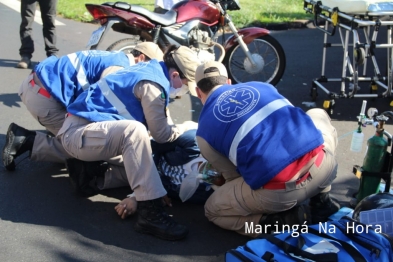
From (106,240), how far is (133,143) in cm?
64

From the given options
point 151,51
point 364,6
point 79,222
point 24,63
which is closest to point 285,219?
point 79,222

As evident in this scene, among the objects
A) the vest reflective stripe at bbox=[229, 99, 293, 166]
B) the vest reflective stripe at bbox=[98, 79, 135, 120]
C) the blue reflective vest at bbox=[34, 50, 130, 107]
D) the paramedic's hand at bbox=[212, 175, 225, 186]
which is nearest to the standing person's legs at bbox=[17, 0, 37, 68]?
the blue reflective vest at bbox=[34, 50, 130, 107]

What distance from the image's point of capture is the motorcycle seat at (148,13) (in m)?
5.66

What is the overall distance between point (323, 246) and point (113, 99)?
176 centimetres

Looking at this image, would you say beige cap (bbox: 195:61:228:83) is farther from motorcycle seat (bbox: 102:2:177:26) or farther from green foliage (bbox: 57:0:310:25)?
green foliage (bbox: 57:0:310:25)

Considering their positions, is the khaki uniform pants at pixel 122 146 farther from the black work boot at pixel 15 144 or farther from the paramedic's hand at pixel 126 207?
the black work boot at pixel 15 144

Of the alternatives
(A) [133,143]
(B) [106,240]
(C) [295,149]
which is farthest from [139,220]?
(C) [295,149]

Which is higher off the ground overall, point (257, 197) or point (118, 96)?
point (118, 96)

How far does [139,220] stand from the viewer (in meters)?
3.53

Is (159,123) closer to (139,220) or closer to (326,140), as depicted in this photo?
(139,220)

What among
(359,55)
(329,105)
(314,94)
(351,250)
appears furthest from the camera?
(314,94)

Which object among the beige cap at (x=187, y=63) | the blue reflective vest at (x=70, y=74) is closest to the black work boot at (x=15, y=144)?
the blue reflective vest at (x=70, y=74)

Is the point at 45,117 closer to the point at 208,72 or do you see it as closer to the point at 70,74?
the point at 70,74

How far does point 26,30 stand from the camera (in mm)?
6996
